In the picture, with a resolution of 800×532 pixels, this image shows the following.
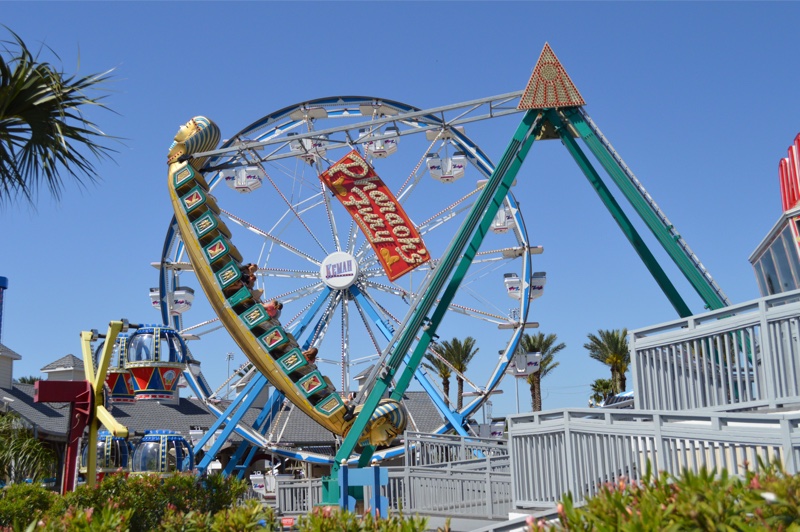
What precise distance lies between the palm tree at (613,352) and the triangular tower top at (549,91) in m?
34.7

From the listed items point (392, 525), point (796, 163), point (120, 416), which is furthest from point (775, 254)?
point (120, 416)

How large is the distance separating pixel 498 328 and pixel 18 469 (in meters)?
15.7

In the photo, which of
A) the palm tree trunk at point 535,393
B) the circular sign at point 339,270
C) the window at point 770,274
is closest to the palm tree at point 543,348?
the palm tree trunk at point 535,393

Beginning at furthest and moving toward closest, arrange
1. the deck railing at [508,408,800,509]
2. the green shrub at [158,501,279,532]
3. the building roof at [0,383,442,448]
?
the building roof at [0,383,442,448] < the deck railing at [508,408,800,509] < the green shrub at [158,501,279,532]

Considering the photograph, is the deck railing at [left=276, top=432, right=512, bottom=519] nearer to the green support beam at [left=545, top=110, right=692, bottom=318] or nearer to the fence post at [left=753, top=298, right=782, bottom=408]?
the green support beam at [left=545, top=110, right=692, bottom=318]

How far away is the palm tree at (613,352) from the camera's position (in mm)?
49678

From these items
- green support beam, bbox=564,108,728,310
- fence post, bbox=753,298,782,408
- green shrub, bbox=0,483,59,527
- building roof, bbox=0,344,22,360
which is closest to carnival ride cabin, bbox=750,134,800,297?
green support beam, bbox=564,108,728,310

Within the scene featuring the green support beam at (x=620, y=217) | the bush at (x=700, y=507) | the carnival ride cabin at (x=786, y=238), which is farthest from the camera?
the green support beam at (x=620, y=217)

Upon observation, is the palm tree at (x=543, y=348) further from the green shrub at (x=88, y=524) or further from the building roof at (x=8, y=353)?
the green shrub at (x=88, y=524)

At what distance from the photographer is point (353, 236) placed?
3041 centimetres

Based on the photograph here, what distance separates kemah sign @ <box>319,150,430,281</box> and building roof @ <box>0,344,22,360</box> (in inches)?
710

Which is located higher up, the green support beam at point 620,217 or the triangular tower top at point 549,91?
the triangular tower top at point 549,91

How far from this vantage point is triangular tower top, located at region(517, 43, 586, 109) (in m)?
16.1

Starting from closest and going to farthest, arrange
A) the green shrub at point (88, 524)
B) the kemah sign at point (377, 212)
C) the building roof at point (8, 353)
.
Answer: the green shrub at point (88, 524)
the kemah sign at point (377, 212)
the building roof at point (8, 353)
